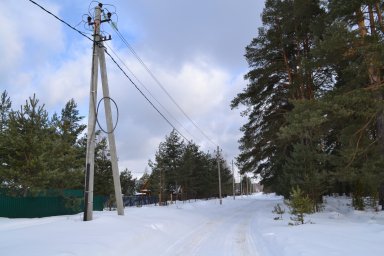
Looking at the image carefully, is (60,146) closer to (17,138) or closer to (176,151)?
(17,138)

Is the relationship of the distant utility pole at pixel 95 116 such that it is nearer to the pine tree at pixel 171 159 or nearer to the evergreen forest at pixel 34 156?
the evergreen forest at pixel 34 156

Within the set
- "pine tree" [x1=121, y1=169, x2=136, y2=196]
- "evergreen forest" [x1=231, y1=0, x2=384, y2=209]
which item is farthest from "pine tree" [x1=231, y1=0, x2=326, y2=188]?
"pine tree" [x1=121, y1=169, x2=136, y2=196]

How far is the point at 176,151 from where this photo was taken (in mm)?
60625

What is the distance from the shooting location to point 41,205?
915 inches

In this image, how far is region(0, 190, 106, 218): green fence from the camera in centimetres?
2186

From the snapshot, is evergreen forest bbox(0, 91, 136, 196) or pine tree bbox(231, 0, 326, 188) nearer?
evergreen forest bbox(0, 91, 136, 196)

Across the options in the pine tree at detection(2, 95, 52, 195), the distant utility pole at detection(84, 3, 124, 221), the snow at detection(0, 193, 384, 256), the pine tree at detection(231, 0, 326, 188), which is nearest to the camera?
the snow at detection(0, 193, 384, 256)

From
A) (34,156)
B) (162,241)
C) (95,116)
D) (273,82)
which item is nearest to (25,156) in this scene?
(34,156)

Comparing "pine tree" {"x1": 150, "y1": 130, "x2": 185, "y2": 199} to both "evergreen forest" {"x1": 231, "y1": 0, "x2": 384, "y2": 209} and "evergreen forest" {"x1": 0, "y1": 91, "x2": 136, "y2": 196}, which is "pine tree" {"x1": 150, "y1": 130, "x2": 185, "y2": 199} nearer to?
"evergreen forest" {"x1": 231, "y1": 0, "x2": 384, "y2": 209}

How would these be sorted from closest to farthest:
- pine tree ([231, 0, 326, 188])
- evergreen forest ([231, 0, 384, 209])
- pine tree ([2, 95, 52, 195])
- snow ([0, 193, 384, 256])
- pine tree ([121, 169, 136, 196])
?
1. snow ([0, 193, 384, 256])
2. evergreen forest ([231, 0, 384, 209])
3. pine tree ([2, 95, 52, 195])
4. pine tree ([231, 0, 326, 188])
5. pine tree ([121, 169, 136, 196])

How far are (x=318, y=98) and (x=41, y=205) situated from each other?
17.3 meters

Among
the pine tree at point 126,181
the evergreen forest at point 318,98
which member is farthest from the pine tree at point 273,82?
the pine tree at point 126,181

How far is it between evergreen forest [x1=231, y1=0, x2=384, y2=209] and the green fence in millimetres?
14395

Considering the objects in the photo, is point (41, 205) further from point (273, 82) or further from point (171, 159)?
point (171, 159)
